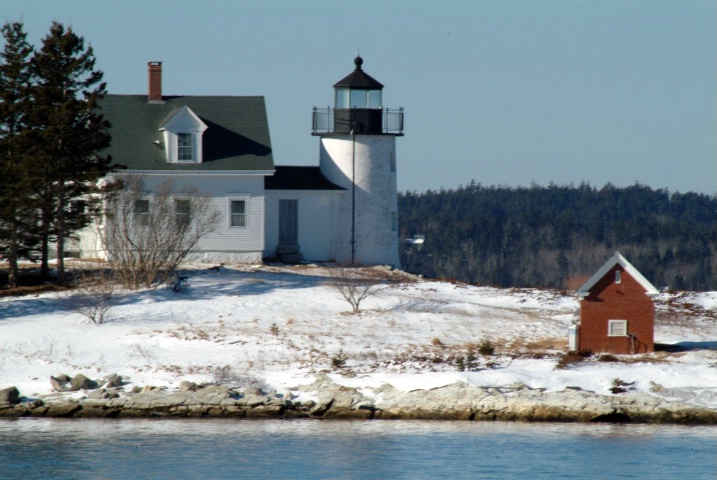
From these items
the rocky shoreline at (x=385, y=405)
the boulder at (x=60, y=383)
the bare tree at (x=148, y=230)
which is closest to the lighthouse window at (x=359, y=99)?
the bare tree at (x=148, y=230)

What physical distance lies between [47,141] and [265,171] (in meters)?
8.33

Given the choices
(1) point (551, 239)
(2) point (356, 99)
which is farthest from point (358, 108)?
(1) point (551, 239)

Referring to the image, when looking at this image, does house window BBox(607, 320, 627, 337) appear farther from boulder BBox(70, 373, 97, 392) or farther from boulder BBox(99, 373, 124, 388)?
boulder BBox(70, 373, 97, 392)

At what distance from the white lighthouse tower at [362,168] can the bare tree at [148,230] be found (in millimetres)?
5861

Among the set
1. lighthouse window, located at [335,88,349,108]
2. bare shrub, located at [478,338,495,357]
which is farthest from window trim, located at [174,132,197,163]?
bare shrub, located at [478,338,495,357]

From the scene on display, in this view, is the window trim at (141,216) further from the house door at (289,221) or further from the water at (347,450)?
the water at (347,450)

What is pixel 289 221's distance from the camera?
150 feet

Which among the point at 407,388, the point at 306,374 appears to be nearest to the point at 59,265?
the point at 306,374

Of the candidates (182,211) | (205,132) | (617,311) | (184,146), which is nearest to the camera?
(617,311)

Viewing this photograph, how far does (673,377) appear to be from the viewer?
30375 millimetres

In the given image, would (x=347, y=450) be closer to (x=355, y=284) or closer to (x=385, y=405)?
(x=385, y=405)

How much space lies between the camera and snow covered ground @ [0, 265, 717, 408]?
30.8 metres

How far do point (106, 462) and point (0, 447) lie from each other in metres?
2.69

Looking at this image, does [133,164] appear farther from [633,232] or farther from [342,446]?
[633,232]
